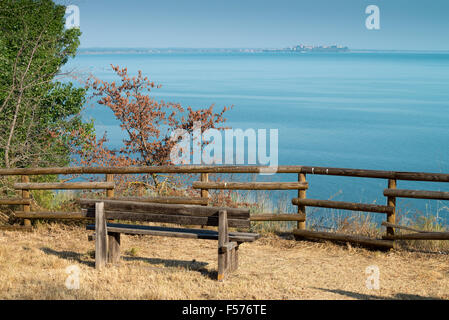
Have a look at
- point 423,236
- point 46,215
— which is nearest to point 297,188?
point 423,236

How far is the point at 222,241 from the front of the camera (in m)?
7.25

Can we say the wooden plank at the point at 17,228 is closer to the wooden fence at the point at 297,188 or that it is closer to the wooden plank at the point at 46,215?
the wooden fence at the point at 297,188

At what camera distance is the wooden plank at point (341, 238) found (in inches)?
352

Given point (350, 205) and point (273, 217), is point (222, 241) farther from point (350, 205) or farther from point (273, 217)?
point (350, 205)

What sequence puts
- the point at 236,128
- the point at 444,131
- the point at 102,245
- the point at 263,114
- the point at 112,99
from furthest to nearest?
1. the point at 263,114
2. the point at 444,131
3. the point at 236,128
4. the point at 112,99
5. the point at 102,245

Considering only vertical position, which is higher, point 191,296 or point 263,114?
point 263,114

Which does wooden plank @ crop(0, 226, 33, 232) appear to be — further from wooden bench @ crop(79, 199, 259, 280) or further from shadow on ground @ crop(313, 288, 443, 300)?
shadow on ground @ crop(313, 288, 443, 300)

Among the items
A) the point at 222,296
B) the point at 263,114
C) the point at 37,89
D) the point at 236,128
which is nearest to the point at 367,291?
the point at 222,296

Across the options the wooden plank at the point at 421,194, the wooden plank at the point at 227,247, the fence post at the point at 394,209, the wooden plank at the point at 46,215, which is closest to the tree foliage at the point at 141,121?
the wooden plank at the point at 46,215

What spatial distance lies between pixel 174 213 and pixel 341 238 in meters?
3.27

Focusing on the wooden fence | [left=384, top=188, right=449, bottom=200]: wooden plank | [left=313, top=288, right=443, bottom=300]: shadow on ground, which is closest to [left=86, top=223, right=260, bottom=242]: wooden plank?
[left=313, top=288, right=443, bottom=300]: shadow on ground

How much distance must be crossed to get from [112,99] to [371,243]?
10.9m

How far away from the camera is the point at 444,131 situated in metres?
71.4

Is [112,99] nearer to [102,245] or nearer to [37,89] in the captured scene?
[37,89]
